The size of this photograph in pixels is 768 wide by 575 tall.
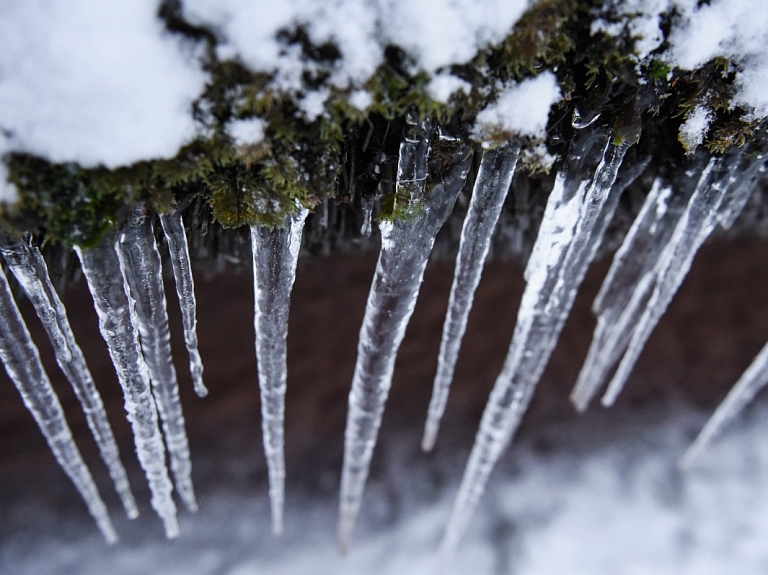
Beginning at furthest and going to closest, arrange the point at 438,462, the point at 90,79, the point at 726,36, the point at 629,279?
the point at 438,462 < the point at 629,279 < the point at 726,36 < the point at 90,79

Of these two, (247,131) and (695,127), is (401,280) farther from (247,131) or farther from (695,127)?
(695,127)

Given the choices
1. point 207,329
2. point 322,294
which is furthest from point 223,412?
Result: point 322,294

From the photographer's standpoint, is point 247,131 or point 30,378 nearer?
point 247,131

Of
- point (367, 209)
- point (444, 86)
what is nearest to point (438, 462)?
point (367, 209)

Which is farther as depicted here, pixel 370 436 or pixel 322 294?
pixel 322 294

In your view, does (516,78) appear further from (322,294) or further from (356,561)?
(356,561)

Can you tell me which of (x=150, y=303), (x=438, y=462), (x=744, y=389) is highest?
(x=438, y=462)
